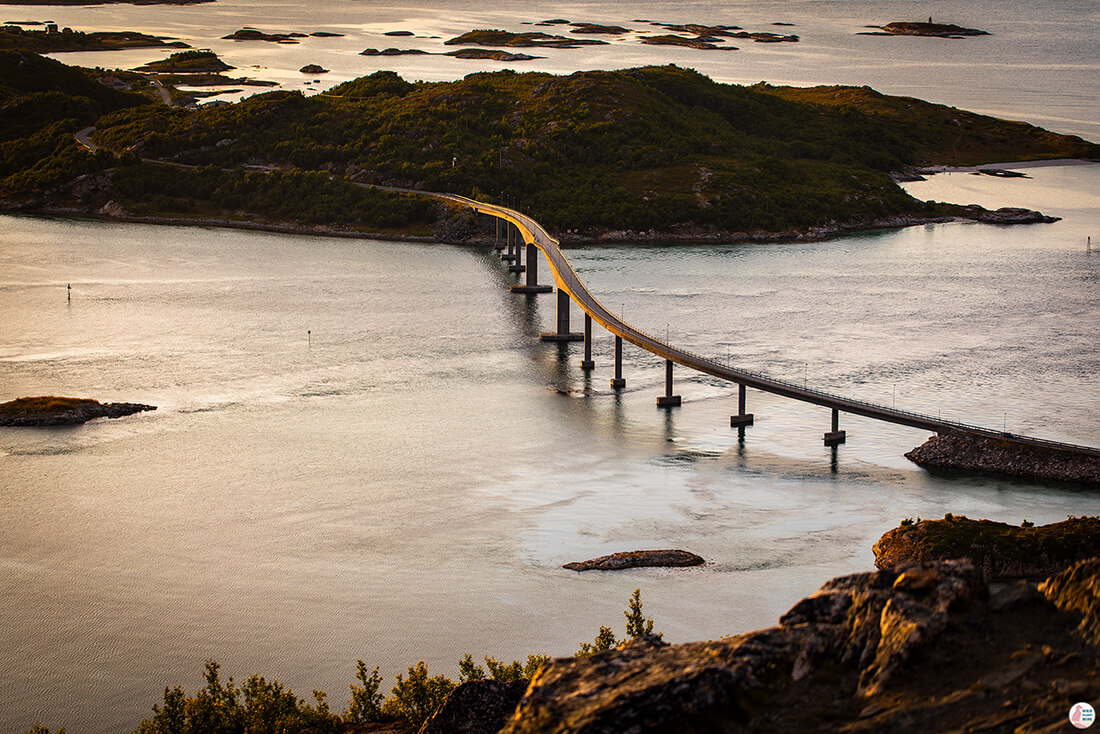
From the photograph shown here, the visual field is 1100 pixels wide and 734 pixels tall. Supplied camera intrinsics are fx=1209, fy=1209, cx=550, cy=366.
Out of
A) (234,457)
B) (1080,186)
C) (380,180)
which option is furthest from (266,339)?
(1080,186)

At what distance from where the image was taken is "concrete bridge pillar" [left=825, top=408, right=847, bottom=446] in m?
73.3

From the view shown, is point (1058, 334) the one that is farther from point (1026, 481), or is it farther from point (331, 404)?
point (331, 404)

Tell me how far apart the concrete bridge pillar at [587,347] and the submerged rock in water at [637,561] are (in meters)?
40.5

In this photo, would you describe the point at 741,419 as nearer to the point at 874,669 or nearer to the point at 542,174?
the point at 874,669

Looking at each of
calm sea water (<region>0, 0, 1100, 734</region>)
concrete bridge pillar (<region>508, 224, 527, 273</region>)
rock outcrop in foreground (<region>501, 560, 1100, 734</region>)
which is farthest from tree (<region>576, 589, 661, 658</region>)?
concrete bridge pillar (<region>508, 224, 527, 273</region>)

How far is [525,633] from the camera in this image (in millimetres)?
48688

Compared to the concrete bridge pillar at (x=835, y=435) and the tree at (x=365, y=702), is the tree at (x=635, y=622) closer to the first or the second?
the tree at (x=365, y=702)

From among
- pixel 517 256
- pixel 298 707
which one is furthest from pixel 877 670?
pixel 517 256

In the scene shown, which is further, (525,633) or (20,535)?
(20,535)

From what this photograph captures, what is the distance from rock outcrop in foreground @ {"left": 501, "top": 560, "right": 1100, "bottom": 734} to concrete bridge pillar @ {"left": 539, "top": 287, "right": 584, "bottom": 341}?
79.6 m

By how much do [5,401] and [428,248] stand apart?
80.7 metres

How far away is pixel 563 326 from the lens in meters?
106

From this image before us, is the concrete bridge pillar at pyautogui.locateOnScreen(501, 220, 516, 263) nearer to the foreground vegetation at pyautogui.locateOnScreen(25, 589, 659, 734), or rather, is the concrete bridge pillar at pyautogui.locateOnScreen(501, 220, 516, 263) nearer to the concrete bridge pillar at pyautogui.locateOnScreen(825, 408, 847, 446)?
the concrete bridge pillar at pyautogui.locateOnScreen(825, 408, 847, 446)

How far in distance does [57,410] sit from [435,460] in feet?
87.1
